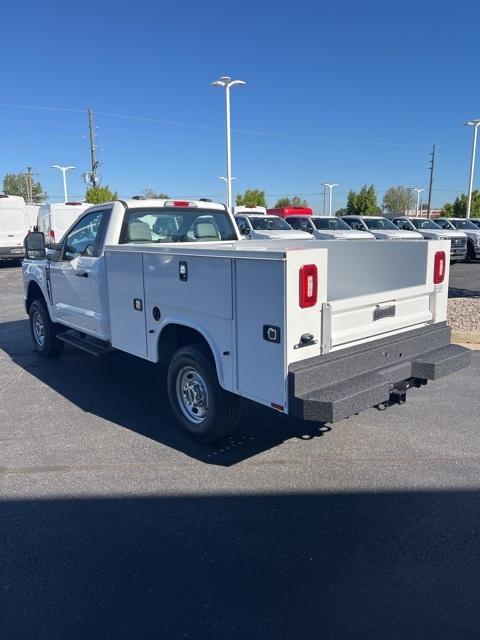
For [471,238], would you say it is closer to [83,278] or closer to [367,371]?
[83,278]

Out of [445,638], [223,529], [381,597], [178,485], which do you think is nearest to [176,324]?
[178,485]

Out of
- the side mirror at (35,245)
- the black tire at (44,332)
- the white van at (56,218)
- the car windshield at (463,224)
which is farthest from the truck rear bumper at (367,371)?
the car windshield at (463,224)

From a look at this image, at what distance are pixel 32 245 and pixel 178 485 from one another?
14.0 ft

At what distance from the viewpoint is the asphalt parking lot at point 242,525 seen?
2635 millimetres

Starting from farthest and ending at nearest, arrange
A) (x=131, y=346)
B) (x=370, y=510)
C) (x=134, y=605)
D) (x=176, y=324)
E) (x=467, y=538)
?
1. (x=131, y=346)
2. (x=176, y=324)
3. (x=370, y=510)
4. (x=467, y=538)
5. (x=134, y=605)

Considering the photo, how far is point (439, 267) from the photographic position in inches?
191

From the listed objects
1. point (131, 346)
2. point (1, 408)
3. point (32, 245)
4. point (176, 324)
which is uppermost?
point (32, 245)

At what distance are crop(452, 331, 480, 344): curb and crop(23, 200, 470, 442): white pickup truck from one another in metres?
3.22

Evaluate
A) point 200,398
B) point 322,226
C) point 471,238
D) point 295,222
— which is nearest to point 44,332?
point 200,398

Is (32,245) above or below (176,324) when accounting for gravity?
above

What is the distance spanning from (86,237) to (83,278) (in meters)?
0.52

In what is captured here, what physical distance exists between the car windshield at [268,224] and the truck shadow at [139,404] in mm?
13166

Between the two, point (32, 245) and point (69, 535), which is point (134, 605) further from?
point (32, 245)

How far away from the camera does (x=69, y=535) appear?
3.33 metres
